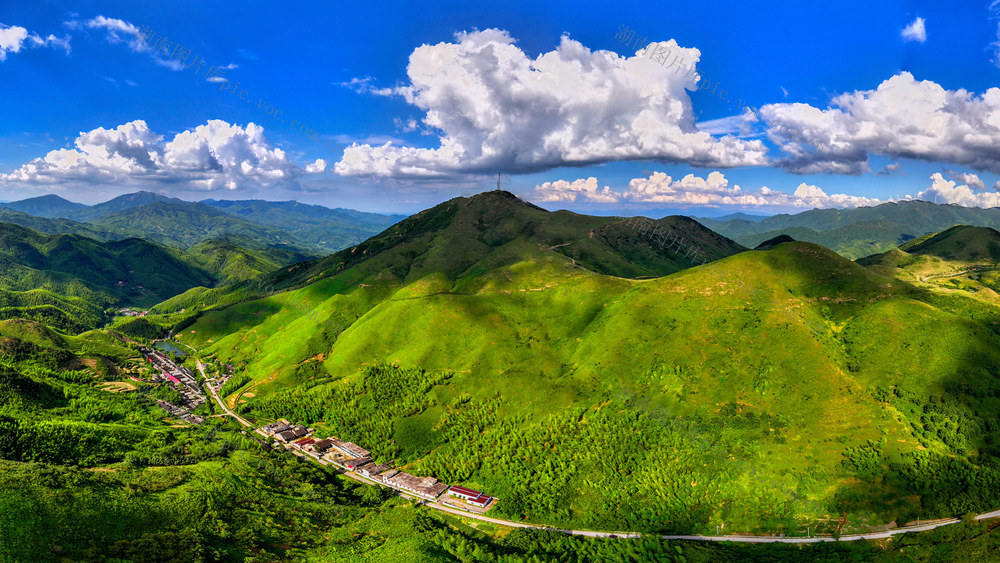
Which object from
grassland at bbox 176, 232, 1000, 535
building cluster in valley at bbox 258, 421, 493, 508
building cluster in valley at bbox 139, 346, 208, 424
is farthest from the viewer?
building cluster in valley at bbox 139, 346, 208, 424

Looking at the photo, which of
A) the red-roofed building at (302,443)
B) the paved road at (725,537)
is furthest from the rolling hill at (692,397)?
the red-roofed building at (302,443)

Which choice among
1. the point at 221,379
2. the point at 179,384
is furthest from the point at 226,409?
the point at 179,384

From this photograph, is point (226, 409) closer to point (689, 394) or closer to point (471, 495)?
point (471, 495)

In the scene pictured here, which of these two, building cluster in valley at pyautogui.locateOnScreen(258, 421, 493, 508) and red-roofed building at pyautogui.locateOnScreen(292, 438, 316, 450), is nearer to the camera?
building cluster in valley at pyautogui.locateOnScreen(258, 421, 493, 508)

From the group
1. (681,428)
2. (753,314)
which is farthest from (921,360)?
(681,428)

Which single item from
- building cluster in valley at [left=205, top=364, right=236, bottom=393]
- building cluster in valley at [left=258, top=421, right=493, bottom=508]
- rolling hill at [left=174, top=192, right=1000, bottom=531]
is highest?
rolling hill at [left=174, top=192, right=1000, bottom=531]

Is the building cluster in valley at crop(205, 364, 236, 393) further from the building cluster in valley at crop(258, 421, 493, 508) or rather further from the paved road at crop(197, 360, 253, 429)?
the building cluster in valley at crop(258, 421, 493, 508)

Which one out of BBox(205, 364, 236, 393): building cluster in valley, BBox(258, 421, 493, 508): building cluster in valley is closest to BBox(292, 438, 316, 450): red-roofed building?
BBox(258, 421, 493, 508): building cluster in valley
